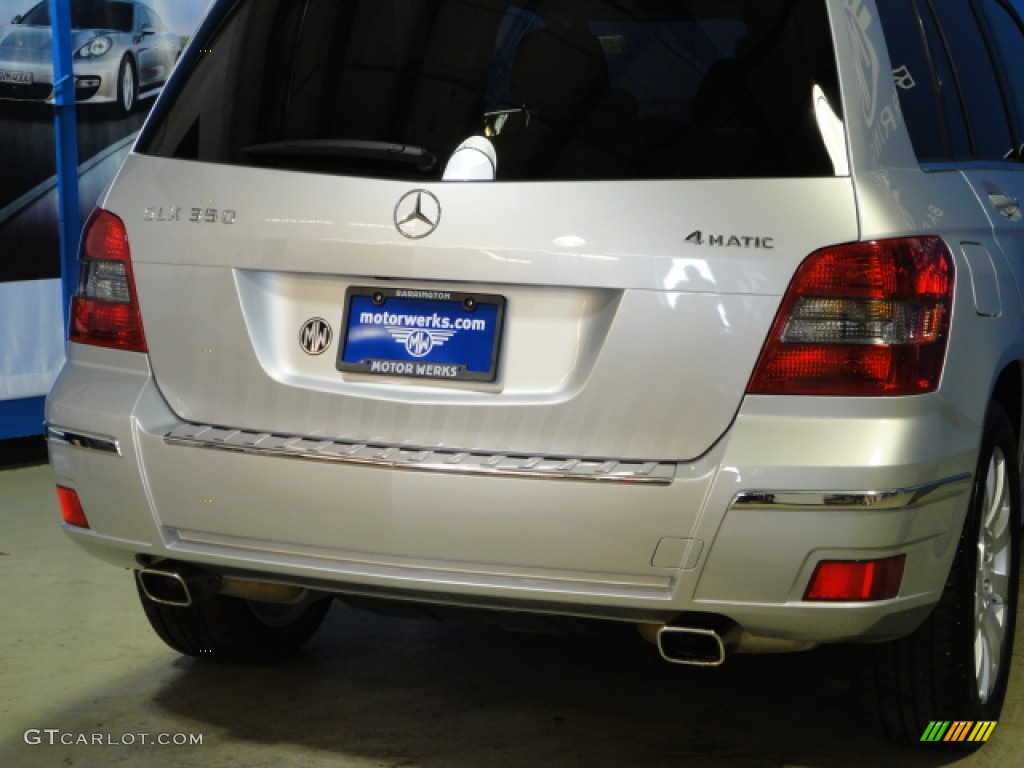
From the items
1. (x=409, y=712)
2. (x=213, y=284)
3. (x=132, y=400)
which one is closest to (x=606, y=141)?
(x=213, y=284)

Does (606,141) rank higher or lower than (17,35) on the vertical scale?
higher

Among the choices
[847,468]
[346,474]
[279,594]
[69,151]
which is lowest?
[69,151]

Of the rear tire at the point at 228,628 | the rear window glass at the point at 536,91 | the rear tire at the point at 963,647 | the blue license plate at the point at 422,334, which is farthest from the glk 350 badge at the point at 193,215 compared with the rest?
the rear tire at the point at 963,647

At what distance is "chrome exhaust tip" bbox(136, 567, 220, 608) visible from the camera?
131 inches

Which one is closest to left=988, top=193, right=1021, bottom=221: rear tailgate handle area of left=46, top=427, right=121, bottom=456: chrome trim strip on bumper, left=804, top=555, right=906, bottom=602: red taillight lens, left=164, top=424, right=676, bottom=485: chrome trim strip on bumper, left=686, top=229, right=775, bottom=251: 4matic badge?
left=686, top=229, right=775, bottom=251: 4matic badge

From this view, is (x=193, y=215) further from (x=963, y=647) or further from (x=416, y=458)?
(x=963, y=647)

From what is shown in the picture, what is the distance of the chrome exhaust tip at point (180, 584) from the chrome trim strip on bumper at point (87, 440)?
10.6 inches

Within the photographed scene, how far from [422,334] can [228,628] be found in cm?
129

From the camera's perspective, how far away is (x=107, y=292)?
11.0 feet

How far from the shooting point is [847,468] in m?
2.86

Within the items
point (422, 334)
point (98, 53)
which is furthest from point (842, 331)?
point (98, 53)

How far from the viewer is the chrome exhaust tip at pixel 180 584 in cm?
332

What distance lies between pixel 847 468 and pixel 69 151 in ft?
17.9

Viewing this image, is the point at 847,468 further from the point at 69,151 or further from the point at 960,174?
the point at 69,151
